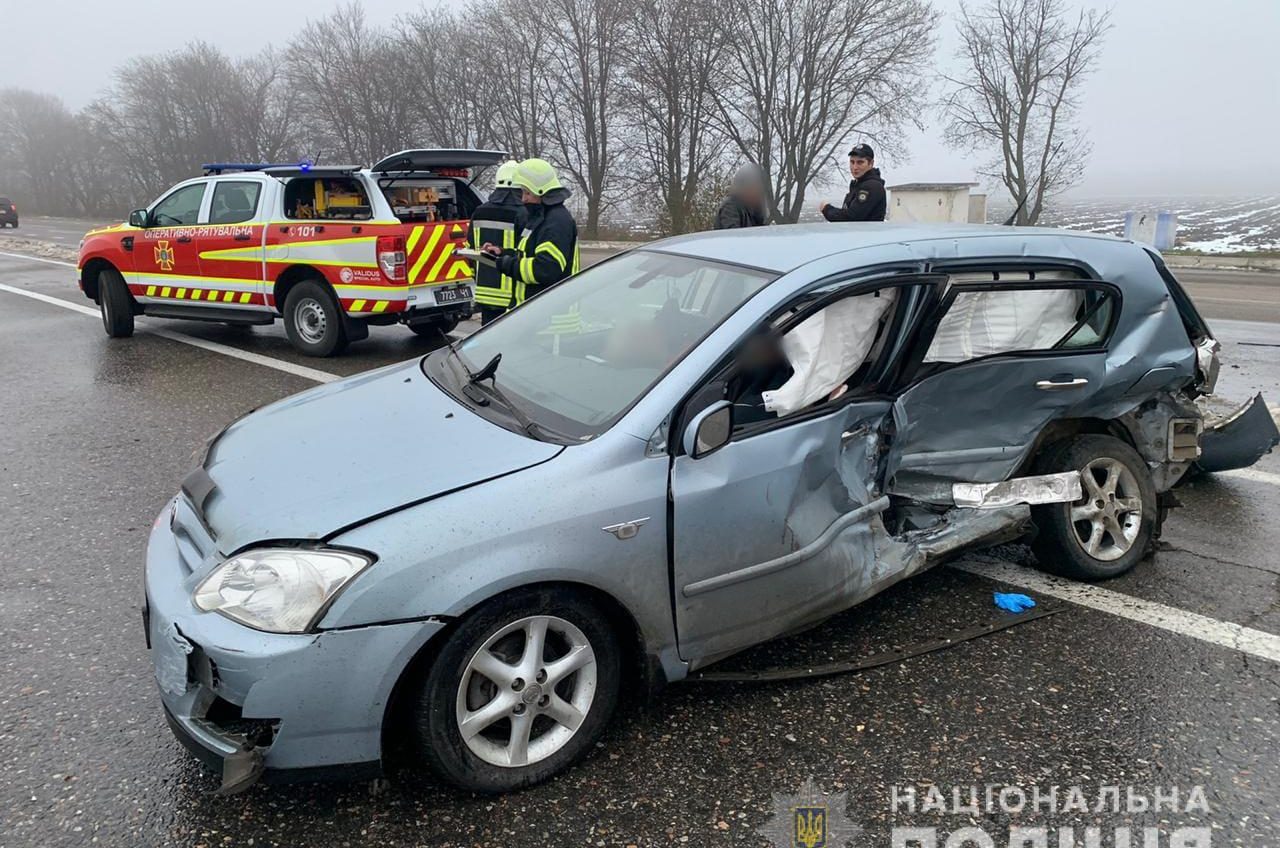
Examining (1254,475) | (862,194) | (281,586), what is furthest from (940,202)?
(281,586)

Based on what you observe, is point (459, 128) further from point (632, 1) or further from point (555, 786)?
point (555, 786)

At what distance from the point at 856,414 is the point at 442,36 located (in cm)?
4768

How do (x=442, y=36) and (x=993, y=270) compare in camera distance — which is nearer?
(x=993, y=270)

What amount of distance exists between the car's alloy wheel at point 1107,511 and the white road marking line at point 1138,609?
7.7 inches

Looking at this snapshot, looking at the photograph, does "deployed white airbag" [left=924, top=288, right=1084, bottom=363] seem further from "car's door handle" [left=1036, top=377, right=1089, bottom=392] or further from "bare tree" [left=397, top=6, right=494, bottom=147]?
"bare tree" [left=397, top=6, right=494, bottom=147]

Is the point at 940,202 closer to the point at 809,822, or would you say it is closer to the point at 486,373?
the point at 486,373

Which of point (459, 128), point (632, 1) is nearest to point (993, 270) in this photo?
point (632, 1)

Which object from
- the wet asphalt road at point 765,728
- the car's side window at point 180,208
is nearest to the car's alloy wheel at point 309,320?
the car's side window at point 180,208

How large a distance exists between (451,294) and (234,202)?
2.45m

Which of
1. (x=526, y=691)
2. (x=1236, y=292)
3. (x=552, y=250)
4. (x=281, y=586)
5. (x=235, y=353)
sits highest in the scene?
(x=552, y=250)

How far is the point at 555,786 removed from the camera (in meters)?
2.42

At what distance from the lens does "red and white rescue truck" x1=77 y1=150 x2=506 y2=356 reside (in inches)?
307

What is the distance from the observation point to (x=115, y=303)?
9.27 metres

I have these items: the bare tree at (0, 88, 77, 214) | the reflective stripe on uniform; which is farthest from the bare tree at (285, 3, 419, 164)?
the reflective stripe on uniform
